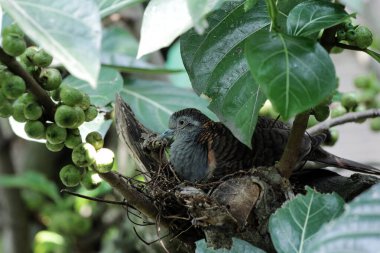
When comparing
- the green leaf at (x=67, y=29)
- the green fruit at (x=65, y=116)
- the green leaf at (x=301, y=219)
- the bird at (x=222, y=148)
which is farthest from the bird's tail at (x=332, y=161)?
the green leaf at (x=67, y=29)

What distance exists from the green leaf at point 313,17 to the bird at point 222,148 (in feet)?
1.27

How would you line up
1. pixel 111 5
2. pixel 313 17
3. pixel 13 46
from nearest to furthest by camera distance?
pixel 13 46 → pixel 313 17 → pixel 111 5

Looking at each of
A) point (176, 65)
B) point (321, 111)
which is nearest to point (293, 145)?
point (321, 111)

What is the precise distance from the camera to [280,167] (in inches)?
49.4

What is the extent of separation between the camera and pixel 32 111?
951 millimetres

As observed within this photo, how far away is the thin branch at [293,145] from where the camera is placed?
1.11m

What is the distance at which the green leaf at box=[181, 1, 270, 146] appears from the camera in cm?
116

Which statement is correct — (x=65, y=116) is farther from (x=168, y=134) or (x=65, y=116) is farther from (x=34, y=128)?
(x=168, y=134)

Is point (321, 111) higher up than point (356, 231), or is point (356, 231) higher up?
point (356, 231)

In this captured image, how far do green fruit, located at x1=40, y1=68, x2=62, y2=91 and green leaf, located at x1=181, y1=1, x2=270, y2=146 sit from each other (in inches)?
11.3

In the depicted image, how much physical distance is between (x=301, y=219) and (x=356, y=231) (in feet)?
0.86

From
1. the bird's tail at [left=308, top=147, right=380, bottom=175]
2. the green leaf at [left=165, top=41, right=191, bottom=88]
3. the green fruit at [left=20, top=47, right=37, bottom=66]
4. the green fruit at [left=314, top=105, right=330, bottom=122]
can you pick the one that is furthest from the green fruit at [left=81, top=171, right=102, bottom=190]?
the green leaf at [left=165, top=41, right=191, bottom=88]

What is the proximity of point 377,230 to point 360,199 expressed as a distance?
0.05m

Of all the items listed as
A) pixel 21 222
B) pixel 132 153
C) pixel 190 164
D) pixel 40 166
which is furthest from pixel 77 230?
pixel 132 153
